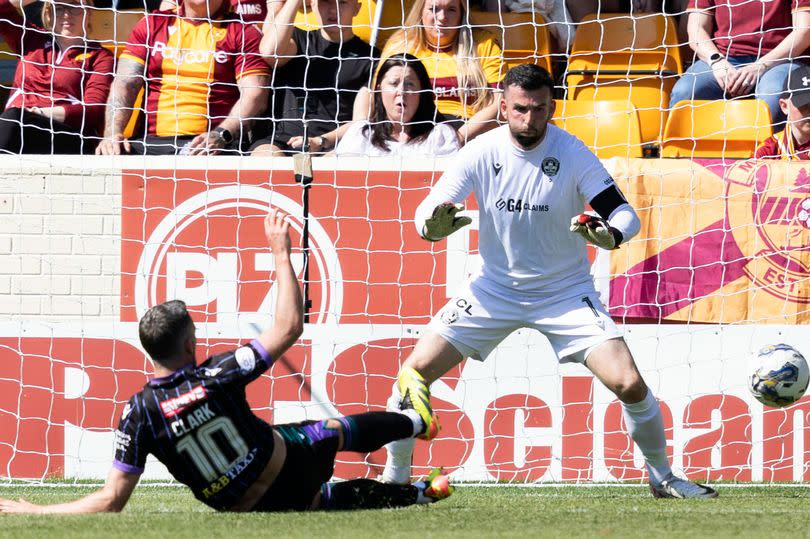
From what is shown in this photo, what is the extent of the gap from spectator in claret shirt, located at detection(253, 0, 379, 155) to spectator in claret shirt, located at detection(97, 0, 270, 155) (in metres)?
0.19

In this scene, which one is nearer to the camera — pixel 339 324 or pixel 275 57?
pixel 339 324

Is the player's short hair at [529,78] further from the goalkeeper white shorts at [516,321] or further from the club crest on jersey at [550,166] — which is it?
the goalkeeper white shorts at [516,321]

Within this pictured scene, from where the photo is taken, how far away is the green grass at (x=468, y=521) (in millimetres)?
4605

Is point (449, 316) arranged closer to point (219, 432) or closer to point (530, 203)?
point (530, 203)

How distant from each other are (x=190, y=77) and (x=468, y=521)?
16.7 feet

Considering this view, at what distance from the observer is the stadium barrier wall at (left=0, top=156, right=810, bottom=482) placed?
298 inches

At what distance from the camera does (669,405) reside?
24.8 ft

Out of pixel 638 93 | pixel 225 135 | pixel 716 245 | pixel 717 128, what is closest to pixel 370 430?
pixel 716 245

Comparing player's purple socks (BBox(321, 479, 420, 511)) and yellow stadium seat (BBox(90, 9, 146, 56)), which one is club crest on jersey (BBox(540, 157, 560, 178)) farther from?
yellow stadium seat (BBox(90, 9, 146, 56))

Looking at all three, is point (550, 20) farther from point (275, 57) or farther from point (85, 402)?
point (85, 402)

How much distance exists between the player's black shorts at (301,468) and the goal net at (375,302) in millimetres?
2401

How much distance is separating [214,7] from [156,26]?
47cm

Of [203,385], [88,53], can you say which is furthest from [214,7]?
[203,385]

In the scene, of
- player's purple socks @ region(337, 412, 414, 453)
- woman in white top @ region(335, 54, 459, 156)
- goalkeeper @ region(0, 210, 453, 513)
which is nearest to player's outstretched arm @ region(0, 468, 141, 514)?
goalkeeper @ region(0, 210, 453, 513)
